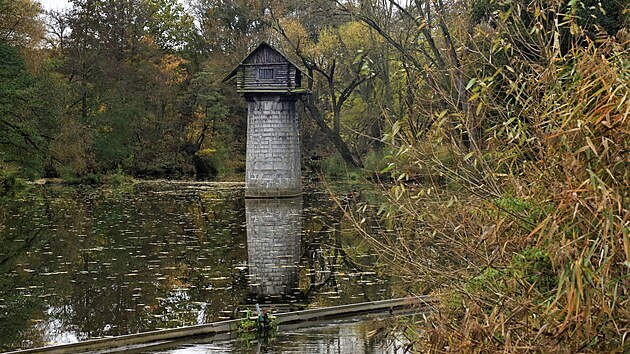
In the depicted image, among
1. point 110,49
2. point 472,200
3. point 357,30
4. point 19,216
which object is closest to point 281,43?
point 357,30

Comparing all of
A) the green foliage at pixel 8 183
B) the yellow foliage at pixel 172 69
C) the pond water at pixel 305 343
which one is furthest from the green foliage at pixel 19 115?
the pond water at pixel 305 343

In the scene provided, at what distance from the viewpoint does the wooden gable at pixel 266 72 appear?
31453 mm

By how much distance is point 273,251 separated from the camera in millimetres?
16906

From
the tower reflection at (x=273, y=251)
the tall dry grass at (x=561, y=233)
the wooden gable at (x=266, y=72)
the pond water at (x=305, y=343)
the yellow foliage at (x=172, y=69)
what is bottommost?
the tower reflection at (x=273, y=251)

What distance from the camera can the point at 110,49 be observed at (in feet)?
143

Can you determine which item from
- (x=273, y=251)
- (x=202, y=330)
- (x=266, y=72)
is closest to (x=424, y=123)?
(x=202, y=330)

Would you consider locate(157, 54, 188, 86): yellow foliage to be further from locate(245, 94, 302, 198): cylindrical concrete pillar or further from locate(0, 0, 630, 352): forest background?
locate(245, 94, 302, 198): cylindrical concrete pillar

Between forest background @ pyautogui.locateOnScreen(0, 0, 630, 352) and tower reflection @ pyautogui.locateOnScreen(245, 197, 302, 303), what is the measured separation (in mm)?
1777

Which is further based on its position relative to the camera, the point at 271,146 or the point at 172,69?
the point at 172,69

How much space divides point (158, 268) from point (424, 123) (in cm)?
552

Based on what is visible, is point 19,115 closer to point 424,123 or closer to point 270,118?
point 270,118

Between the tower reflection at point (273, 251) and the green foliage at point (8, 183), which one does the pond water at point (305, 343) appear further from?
the green foliage at point (8, 183)

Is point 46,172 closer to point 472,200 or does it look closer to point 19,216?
point 19,216

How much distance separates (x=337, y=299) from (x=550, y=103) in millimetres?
7416
